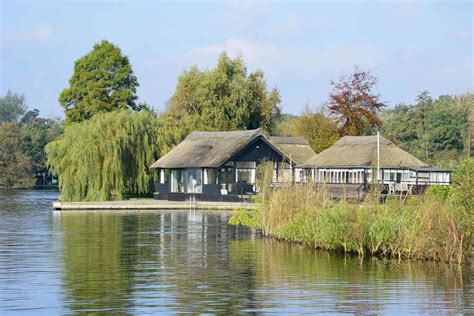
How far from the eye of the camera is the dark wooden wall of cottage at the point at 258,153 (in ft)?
217

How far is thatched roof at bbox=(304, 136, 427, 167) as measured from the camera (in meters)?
61.3

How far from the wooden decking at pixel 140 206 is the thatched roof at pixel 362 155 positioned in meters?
7.51

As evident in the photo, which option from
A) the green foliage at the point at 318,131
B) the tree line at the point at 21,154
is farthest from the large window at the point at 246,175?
the tree line at the point at 21,154

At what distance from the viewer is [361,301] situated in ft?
69.1

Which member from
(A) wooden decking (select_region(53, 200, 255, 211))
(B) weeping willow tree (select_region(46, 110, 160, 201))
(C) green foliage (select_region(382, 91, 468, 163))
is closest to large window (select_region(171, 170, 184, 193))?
(B) weeping willow tree (select_region(46, 110, 160, 201))

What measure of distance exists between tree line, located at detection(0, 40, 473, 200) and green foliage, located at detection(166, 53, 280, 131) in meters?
0.08

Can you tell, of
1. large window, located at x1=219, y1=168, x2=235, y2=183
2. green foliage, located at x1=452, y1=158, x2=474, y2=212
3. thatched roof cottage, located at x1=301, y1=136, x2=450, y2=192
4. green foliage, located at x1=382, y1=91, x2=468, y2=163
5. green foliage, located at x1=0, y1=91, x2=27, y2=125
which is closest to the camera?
green foliage, located at x1=452, y1=158, x2=474, y2=212

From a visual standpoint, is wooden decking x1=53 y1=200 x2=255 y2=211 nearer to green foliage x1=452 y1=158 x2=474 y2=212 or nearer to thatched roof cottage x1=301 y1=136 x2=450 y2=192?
thatched roof cottage x1=301 y1=136 x2=450 y2=192

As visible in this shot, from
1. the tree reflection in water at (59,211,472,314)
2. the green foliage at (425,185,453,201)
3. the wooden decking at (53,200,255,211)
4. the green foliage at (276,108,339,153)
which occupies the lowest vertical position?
the tree reflection in water at (59,211,472,314)

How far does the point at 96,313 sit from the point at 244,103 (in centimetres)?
6255

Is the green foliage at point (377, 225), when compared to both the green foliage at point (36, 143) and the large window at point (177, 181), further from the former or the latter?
the green foliage at point (36, 143)

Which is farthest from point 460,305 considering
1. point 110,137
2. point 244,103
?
point 244,103

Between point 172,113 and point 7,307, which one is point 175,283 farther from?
point 172,113

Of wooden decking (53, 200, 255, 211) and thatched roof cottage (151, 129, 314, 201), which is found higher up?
thatched roof cottage (151, 129, 314, 201)
